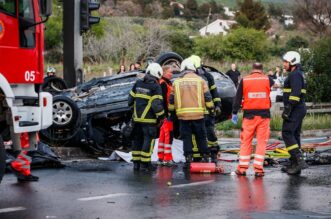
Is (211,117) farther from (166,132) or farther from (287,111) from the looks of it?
(287,111)

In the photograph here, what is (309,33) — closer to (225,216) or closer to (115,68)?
(115,68)

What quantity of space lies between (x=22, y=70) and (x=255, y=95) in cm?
387

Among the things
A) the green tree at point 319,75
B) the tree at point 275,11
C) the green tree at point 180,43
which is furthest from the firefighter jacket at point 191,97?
the tree at point 275,11

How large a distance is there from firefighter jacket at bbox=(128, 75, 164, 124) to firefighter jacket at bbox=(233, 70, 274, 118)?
136 centimetres

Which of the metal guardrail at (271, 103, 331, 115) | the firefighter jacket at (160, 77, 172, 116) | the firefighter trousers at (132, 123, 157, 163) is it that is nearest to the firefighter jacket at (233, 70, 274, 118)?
the firefighter trousers at (132, 123, 157, 163)

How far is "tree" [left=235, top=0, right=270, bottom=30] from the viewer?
217 ft

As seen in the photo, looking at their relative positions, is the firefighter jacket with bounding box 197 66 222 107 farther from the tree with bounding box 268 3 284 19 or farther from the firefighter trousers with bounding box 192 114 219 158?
the tree with bounding box 268 3 284 19

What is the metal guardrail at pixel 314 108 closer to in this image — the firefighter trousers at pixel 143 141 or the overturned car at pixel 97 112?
the overturned car at pixel 97 112

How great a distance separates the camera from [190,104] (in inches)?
509

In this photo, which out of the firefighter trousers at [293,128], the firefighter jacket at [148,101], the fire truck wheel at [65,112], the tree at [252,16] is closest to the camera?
the firefighter trousers at [293,128]

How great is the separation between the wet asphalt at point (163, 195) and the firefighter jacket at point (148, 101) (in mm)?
927

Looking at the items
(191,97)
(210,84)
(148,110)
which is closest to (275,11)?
(210,84)

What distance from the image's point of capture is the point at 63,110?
14.3 m

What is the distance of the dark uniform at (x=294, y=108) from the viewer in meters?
12.3
